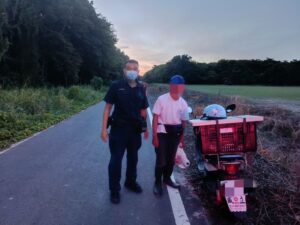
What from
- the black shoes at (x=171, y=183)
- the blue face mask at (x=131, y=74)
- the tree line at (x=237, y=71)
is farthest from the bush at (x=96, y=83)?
the tree line at (x=237, y=71)

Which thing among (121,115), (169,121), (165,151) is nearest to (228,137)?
(169,121)

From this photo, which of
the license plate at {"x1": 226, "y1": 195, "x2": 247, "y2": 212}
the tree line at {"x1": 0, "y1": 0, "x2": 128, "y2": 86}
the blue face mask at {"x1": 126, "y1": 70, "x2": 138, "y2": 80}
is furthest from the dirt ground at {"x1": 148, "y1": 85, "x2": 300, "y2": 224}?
the tree line at {"x1": 0, "y1": 0, "x2": 128, "y2": 86}

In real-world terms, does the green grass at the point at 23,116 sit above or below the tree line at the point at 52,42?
below

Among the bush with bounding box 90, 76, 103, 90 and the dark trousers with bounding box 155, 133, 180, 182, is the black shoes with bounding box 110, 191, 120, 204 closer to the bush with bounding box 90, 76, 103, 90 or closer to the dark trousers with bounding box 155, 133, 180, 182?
the dark trousers with bounding box 155, 133, 180, 182

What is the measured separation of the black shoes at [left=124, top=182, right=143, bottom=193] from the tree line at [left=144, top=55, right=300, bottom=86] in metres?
90.7

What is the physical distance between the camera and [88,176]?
643cm

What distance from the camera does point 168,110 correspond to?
5340 mm

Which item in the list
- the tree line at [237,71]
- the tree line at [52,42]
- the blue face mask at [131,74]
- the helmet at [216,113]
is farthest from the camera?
the tree line at [237,71]

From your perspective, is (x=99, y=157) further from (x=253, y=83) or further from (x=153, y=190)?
(x=253, y=83)

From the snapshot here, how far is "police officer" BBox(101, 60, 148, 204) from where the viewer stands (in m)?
5.19

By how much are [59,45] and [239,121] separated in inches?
1305

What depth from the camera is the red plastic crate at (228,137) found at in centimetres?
473

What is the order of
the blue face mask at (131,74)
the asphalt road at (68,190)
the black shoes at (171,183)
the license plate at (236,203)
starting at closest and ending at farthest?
1. the license plate at (236,203)
2. the asphalt road at (68,190)
3. the blue face mask at (131,74)
4. the black shoes at (171,183)

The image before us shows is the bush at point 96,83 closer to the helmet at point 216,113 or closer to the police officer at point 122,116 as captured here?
the police officer at point 122,116
